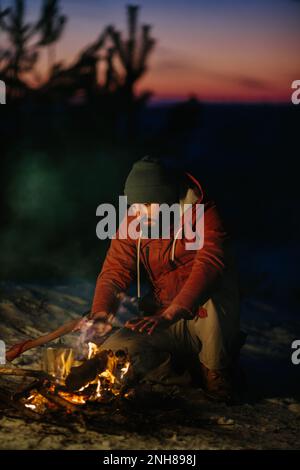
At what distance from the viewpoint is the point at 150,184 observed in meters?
4.50

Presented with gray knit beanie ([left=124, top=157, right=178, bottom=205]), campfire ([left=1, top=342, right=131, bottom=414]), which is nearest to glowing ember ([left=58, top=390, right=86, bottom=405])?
campfire ([left=1, top=342, right=131, bottom=414])

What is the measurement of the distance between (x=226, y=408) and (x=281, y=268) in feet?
27.7

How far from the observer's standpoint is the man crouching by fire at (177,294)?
4.53 m

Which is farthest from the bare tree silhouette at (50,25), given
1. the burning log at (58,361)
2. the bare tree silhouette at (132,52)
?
the burning log at (58,361)

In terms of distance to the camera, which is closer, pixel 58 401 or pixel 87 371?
pixel 58 401

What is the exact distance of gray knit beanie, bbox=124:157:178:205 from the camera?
14.8 feet

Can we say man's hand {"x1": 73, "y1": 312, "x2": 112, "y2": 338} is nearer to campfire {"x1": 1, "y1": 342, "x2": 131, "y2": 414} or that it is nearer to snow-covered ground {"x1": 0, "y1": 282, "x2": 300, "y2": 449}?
campfire {"x1": 1, "y1": 342, "x2": 131, "y2": 414}

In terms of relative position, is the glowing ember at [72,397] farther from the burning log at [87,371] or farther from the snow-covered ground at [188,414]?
the snow-covered ground at [188,414]

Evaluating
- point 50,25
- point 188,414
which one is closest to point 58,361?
point 188,414

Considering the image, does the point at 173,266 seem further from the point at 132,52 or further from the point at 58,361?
the point at 132,52

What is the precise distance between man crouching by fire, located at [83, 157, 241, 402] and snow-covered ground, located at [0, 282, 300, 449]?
0.88 ft

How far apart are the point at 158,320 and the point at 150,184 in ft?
2.77

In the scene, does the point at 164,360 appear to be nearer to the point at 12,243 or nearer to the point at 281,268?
the point at 12,243
